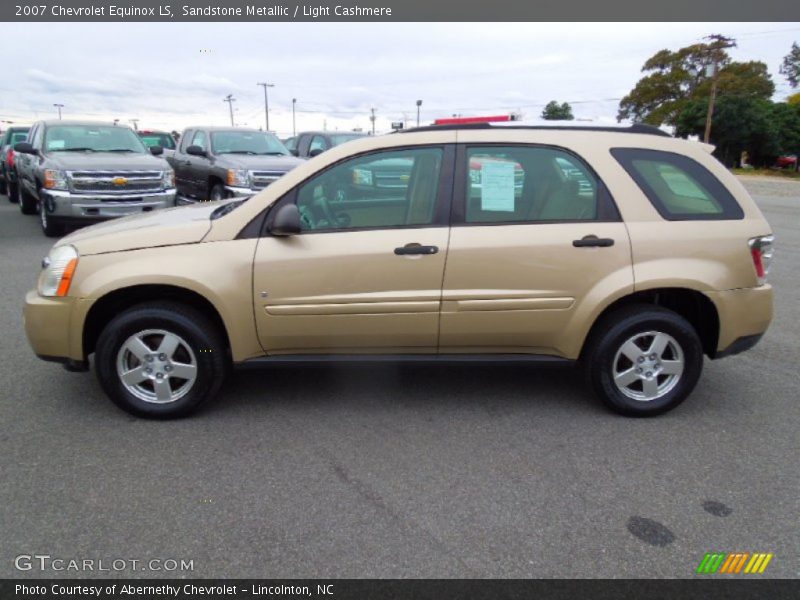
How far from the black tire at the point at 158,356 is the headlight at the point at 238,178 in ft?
24.0

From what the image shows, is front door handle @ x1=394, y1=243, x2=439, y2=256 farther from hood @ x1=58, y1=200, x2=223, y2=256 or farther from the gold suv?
hood @ x1=58, y1=200, x2=223, y2=256

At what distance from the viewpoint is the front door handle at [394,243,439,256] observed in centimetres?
358

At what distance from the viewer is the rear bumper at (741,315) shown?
3.73m

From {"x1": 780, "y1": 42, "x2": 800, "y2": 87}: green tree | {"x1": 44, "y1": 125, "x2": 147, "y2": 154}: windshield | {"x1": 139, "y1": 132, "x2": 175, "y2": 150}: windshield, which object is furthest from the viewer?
{"x1": 780, "y1": 42, "x2": 800, "y2": 87}: green tree

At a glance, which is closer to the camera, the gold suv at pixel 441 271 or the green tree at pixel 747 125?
the gold suv at pixel 441 271

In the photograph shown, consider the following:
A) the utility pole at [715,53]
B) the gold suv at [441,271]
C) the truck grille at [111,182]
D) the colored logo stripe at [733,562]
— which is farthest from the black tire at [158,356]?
the utility pole at [715,53]

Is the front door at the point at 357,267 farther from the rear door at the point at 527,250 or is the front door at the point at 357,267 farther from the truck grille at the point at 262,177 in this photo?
the truck grille at the point at 262,177

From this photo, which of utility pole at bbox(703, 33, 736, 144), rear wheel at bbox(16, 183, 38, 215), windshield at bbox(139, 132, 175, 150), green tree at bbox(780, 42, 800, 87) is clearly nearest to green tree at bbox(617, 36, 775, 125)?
utility pole at bbox(703, 33, 736, 144)

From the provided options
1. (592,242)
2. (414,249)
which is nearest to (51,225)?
(414,249)

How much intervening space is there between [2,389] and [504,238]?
3.49m

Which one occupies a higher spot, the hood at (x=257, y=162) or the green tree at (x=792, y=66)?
the green tree at (x=792, y=66)

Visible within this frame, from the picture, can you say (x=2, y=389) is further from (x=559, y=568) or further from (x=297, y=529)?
(x=559, y=568)

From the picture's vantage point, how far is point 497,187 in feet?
12.2
